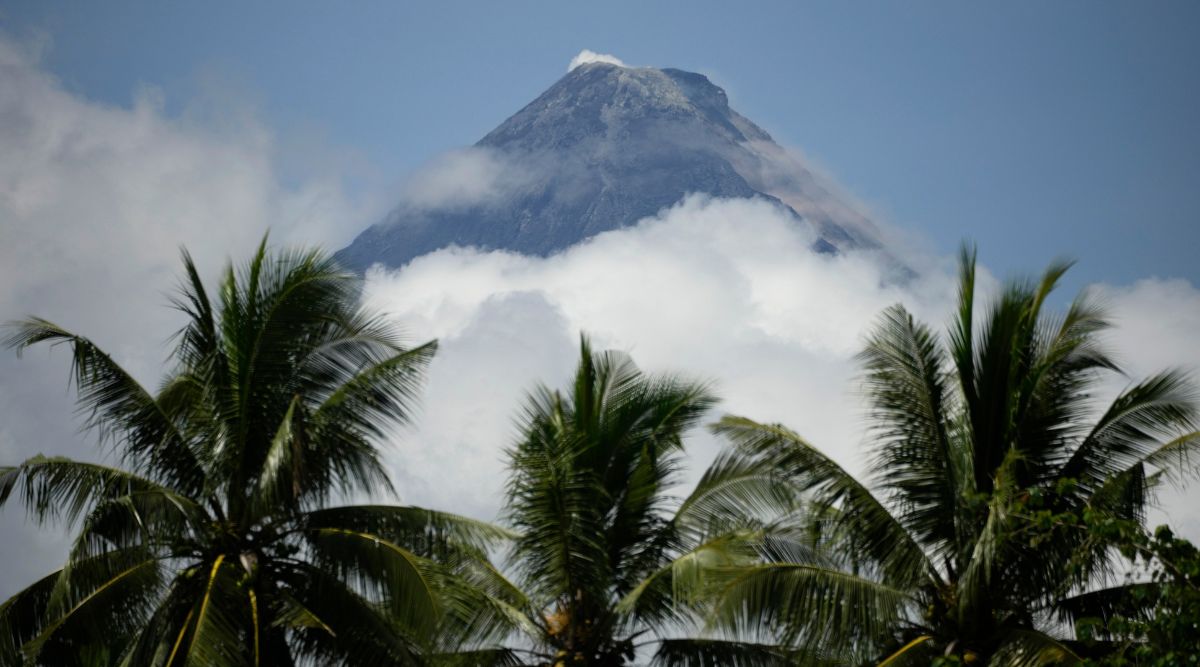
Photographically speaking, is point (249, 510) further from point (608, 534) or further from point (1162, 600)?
point (1162, 600)

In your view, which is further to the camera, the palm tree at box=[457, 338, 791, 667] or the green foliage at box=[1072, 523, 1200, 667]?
the palm tree at box=[457, 338, 791, 667]

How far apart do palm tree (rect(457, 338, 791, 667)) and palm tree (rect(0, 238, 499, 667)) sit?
0.86 metres

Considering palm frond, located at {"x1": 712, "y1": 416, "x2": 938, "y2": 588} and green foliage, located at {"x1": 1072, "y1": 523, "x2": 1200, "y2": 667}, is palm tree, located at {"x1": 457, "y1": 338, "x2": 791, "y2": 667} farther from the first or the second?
green foliage, located at {"x1": 1072, "y1": 523, "x2": 1200, "y2": 667}

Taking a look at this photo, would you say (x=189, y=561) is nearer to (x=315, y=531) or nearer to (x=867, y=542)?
(x=315, y=531)

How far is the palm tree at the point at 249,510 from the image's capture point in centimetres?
1697

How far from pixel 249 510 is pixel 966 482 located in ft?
26.2

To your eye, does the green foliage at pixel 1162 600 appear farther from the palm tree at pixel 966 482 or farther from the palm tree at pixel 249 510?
the palm tree at pixel 249 510

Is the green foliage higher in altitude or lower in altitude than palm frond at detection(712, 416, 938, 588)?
lower

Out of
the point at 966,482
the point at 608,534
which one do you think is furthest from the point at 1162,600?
the point at 608,534

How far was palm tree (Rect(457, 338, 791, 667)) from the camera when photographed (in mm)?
18719

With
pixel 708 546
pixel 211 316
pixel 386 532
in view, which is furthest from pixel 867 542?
pixel 211 316

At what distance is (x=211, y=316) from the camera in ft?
61.9

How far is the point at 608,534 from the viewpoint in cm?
2014

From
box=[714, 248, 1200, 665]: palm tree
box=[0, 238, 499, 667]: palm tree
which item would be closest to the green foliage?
box=[714, 248, 1200, 665]: palm tree
